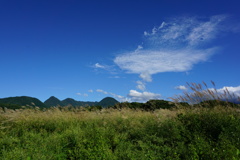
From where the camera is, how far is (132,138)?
A: 752 cm

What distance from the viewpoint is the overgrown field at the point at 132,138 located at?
555 cm

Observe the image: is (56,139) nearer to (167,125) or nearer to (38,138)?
(38,138)

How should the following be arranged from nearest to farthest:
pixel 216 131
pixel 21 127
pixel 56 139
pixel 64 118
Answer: pixel 56 139 < pixel 216 131 < pixel 21 127 < pixel 64 118

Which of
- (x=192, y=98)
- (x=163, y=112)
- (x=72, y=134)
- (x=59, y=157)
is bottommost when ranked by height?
(x=59, y=157)

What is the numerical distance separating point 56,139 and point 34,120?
3.29 m

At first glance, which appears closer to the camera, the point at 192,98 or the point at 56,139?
the point at 56,139

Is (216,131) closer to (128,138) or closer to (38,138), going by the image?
(128,138)

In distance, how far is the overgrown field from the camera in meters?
5.55

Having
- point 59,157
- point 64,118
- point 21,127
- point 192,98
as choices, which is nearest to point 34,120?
point 21,127

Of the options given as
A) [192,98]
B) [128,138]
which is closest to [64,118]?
[128,138]

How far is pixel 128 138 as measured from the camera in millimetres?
7523

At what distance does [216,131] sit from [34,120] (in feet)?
24.0

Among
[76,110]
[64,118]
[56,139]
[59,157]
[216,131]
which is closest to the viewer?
[59,157]

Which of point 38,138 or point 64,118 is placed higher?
point 64,118
